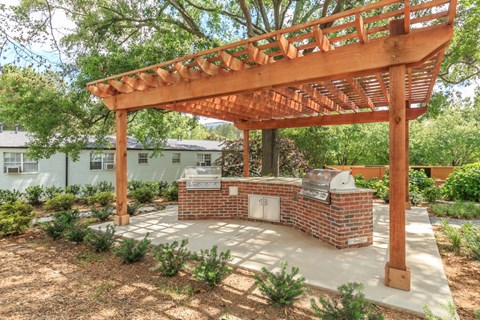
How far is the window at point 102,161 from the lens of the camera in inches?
508

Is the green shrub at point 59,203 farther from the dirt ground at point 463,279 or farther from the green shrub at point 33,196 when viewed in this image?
the dirt ground at point 463,279

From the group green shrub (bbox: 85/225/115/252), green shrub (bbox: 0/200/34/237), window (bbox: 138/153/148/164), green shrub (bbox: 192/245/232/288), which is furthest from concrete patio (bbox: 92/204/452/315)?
window (bbox: 138/153/148/164)

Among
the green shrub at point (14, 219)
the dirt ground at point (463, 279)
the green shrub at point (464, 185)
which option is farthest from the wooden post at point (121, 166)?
the green shrub at point (464, 185)

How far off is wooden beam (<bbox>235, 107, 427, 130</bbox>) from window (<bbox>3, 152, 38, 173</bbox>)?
29.3 feet

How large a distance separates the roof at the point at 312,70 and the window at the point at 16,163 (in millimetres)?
7585

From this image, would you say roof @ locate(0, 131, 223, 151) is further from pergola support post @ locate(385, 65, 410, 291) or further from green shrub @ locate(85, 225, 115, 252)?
pergola support post @ locate(385, 65, 410, 291)

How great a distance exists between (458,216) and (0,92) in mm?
13519

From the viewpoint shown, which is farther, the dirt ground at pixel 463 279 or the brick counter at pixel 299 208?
the brick counter at pixel 299 208

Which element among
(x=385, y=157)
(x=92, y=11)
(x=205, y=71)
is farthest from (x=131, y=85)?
(x=385, y=157)

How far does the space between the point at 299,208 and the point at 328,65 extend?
310 centimetres

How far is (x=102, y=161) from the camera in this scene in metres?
13.2

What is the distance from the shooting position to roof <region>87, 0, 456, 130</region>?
303 centimetres

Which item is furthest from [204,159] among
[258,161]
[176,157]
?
[258,161]

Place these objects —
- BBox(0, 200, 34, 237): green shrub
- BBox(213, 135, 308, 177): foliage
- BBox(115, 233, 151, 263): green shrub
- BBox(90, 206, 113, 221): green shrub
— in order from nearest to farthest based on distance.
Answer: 1. BBox(115, 233, 151, 263): green shrub
2. BBox(0, 200, 34, 237): green shrub
3. BBox(90, 206, 113, 221): green shrub
4. BBox(213, 135, 308, 177): foliage
